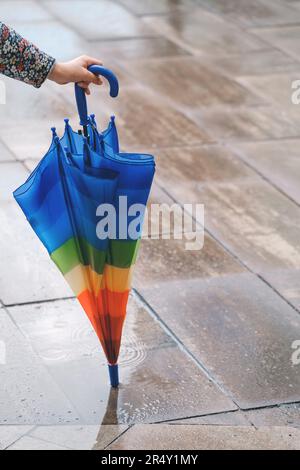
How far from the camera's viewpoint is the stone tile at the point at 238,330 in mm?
4969

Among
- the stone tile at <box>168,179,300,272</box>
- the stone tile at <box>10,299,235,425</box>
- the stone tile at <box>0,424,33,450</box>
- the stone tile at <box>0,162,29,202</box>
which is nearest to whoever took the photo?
the stone tile at <box>0,424,33,450</box>

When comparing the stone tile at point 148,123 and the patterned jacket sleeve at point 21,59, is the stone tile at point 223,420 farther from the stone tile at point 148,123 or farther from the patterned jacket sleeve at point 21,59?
the stone tile at point 148,123

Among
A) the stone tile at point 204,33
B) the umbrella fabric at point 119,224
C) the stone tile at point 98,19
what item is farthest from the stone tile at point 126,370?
the stone tile at point 98,19

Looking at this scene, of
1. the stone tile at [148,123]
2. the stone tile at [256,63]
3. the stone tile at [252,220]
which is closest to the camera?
the stone tile at [252,220]

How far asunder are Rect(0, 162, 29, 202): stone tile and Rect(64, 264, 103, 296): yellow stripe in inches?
92.8

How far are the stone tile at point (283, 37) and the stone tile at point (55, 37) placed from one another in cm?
205

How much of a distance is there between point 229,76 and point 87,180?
5621 millimetres

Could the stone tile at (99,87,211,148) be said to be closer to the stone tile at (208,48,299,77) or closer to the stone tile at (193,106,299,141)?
the stone tile at (193,106,299,141)

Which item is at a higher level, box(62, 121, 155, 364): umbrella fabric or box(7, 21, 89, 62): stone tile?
box(62, 121, 155, 364): umbrella fabric

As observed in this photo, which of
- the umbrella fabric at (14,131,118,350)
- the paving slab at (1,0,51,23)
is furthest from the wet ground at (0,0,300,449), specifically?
the umbrella fabric at (14,131,118,350)

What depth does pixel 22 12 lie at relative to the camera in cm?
1107

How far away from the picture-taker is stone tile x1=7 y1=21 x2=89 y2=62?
384 inches

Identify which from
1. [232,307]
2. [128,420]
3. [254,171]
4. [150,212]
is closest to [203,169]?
[254,171]
